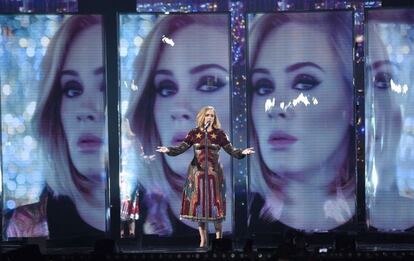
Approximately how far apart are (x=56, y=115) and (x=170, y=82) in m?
1.69

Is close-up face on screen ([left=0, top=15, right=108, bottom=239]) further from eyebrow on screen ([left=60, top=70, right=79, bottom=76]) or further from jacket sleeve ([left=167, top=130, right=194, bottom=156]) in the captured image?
jacket sleeve ([left=167, top=130, right=194, bottom=156])

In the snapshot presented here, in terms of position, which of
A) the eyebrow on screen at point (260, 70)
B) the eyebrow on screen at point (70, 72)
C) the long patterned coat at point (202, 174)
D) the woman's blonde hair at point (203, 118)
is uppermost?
the eyebrow on screen at point (70, 72)

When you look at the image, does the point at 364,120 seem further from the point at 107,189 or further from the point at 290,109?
the point at 107,189

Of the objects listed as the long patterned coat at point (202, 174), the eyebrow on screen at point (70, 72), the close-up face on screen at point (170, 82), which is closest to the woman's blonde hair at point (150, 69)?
the close-up face on screen at point (170, 82)

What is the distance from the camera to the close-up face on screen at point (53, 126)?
32.3ft

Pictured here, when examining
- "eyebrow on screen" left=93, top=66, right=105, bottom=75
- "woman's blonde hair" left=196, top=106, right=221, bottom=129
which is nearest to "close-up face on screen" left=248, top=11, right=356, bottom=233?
"woman's blonde hair" left=196, top=106, right=221, bottom=129

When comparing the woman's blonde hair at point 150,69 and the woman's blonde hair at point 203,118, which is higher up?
the woman's blonde hair at point 150,69

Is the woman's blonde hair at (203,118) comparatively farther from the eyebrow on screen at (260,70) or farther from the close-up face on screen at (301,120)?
the eyebrow on screen at (260,70)

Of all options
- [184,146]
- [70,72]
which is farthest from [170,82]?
[70,72]

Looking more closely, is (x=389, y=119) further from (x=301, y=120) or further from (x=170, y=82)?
(x=170, y=82)

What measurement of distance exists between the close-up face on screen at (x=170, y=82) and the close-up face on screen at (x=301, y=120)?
0.42 metres

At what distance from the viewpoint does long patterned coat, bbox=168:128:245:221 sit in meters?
8.94

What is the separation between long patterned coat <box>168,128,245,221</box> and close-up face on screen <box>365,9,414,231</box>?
2.16m

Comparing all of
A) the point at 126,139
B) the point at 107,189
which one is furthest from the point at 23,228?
the point at 126,139
